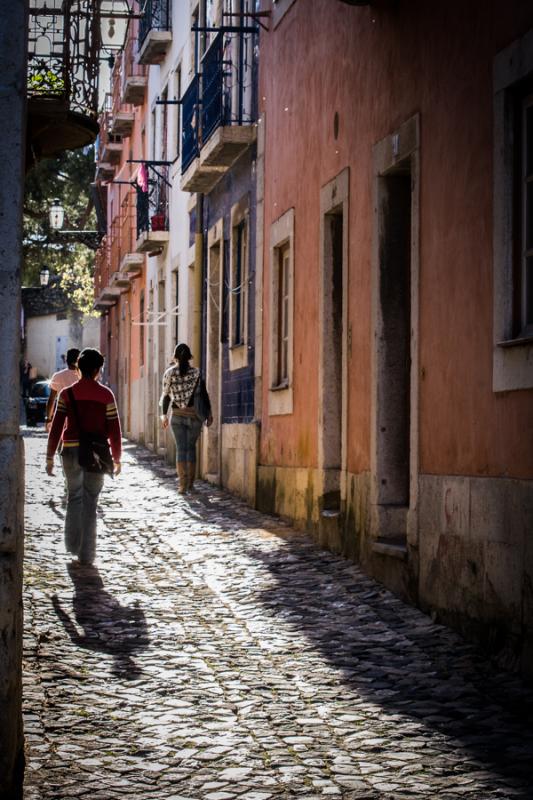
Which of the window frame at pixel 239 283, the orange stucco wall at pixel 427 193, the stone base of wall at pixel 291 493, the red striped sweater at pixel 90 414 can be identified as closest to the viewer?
the orange stucco wall at pixel 427 193

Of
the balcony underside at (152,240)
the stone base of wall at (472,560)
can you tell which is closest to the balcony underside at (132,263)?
the balcony underside at (152,240)

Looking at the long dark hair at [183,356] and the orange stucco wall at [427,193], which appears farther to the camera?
the long dark hair at [183,356]

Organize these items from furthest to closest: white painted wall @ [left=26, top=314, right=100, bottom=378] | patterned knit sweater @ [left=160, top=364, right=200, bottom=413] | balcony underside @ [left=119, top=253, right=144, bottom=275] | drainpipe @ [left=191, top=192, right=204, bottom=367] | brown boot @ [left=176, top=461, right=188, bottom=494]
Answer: white painted wall @ [left=26, top=314, right=100, bottom=378]
balcony underside @ [left=119, top=253, right=144, bottom=275]
drainpipe @ [left=191, top=192, right=204, bottom=367]
brown boot @ [left=176, top=461, right=188, bottom=494]
patterned knit sweater @ [left=160, top=364, right=200, bottom=413]

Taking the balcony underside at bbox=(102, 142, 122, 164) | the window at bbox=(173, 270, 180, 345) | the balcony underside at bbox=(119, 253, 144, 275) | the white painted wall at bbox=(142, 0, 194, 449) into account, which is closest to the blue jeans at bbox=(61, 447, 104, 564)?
the white painted wall at bbox=(142, 0, 194, 449)

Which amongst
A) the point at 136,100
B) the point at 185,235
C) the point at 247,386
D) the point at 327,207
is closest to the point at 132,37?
the point at 136,100

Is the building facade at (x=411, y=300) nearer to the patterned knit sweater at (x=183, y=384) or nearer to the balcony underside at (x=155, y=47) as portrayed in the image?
the patterned knit sweater at (x=183, y=384)

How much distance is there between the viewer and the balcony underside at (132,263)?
32.7 m

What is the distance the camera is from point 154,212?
93.2 ft

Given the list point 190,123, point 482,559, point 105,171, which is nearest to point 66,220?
point 105,171

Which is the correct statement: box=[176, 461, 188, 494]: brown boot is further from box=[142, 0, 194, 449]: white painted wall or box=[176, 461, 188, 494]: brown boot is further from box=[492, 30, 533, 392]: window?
box=[492, 30, 533, 392]: window

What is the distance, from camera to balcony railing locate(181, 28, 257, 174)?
1723cm

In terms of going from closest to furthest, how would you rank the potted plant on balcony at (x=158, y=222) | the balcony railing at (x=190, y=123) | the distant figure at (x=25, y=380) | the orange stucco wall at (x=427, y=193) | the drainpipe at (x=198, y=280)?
the orange stucco wall at (x=427, y=193) < the balcony railing at (x=190, y=123) < the drainpipe at (x=198, y=280) < the potted plant on balcony at (x=158, y=222) < the distant figure at (x=25, y=380)

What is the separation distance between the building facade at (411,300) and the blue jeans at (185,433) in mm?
2255

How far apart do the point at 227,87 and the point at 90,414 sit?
25.3 feet
